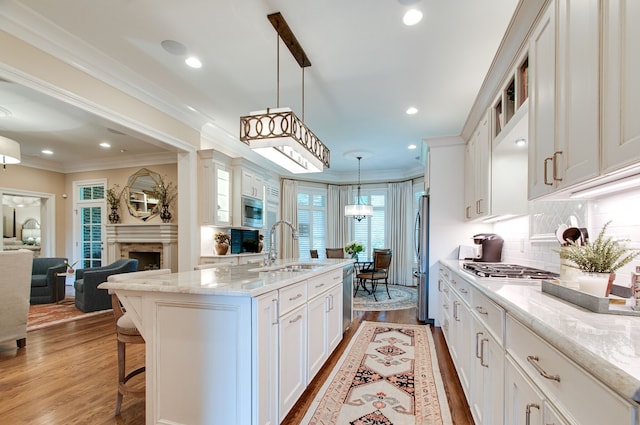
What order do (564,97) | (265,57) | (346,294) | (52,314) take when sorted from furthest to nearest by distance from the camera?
(52,314) → (346,294) → (265,57) → (564,97)

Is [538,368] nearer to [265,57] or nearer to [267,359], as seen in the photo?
[267,359]

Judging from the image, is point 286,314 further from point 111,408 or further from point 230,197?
point 230,197

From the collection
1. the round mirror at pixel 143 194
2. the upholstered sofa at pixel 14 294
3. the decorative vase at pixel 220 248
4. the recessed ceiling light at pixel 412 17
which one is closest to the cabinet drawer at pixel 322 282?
the recessed ceiling light at pixel 412 17

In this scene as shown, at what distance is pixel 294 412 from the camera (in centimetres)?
209

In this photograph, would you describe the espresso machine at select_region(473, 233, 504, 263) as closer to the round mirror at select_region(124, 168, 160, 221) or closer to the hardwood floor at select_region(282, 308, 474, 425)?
the hardwood floor at select_region(282, 308, 474, 425)

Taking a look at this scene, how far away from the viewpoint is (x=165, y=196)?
19.8 feet

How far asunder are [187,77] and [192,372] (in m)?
2.96

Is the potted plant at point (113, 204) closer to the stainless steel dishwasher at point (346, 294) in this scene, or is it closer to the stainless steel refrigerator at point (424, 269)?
the stainless steel dishwasher at point (346, 294)

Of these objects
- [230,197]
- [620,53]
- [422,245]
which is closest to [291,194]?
[230,197]

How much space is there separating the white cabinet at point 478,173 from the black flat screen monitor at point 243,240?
12.0 ft

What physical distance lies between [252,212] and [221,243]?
3.31 feet

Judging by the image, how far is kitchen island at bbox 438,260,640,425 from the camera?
660 millimetres

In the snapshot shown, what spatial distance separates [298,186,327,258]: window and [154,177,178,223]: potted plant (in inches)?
119

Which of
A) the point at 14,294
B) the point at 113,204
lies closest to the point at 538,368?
the point at 14,294
